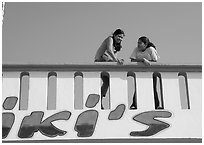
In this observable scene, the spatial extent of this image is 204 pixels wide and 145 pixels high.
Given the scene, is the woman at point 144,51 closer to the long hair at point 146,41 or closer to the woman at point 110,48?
the long hair at point 146,41

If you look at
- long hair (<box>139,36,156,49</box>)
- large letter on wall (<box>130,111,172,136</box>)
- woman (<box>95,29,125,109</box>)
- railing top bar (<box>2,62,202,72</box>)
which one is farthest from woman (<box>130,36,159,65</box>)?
large letter on wall (<box>130,111,172,136</box>)

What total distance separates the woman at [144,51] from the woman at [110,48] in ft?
0.75

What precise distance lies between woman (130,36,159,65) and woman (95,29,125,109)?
23 cm

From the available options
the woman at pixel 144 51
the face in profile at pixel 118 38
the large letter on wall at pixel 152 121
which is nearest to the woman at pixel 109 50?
the face in profile at pixel 118 38

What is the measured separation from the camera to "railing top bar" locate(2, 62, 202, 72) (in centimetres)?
511

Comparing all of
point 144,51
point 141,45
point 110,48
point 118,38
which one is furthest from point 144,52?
point 110,48

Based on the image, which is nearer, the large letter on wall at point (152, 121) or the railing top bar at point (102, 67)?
the large letter on wall at point (152, 121)

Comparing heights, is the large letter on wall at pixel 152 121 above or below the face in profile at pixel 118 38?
below

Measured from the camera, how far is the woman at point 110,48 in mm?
5552

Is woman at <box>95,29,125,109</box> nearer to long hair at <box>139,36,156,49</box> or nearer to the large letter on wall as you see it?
long hair at <box>139,36,156,49</box>

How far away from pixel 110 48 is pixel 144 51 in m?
0.51

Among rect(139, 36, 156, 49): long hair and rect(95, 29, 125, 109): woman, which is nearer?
rect(95, 29, 125, 109): woman

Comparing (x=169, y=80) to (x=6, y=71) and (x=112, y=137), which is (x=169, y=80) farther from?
(x=6, y=71)

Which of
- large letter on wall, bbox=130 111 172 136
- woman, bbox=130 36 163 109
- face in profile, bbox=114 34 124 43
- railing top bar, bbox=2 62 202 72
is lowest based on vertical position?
large letter on wall, bbox=130 111 172 136
